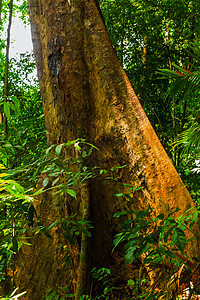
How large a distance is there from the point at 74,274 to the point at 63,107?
1287 millimetres

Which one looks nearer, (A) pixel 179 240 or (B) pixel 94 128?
(A) pixel 179 240

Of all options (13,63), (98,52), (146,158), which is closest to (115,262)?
(146,158)

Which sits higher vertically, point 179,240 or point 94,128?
point 94,128

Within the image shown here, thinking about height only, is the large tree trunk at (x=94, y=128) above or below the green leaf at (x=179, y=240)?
above

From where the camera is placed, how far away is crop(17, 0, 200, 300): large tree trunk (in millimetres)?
2135

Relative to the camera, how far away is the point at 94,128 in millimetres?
2479

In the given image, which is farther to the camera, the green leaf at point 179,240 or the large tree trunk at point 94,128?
the large tree trunk at point 94,128

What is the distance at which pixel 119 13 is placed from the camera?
5148 millimetres

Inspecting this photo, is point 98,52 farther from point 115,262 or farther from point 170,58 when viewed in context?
point 170,58

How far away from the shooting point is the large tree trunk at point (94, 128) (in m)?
2.13

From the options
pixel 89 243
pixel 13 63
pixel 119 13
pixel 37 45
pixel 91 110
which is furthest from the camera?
pixel 13 63

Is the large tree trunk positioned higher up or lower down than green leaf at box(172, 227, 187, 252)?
higher up

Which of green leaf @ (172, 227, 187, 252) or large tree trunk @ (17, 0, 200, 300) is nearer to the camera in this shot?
green leaf @ (172, 227, 187, 252)

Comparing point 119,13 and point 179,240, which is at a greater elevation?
point 119,13
